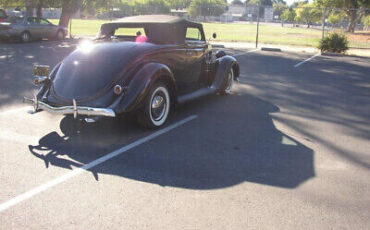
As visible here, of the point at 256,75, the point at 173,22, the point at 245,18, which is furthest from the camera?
the point at 245,18

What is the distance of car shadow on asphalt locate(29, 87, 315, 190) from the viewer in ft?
12.9

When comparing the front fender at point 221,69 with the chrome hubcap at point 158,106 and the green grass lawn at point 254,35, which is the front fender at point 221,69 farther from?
the green grass lawn at point 254,35

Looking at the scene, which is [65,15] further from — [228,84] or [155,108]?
[155,108]

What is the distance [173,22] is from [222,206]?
3.84 m

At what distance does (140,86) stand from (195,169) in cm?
152

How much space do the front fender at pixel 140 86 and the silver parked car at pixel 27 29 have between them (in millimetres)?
15033

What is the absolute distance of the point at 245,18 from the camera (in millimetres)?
111500

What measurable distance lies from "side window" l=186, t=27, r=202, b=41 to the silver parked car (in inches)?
539

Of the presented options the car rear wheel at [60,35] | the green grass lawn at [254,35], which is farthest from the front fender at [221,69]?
the car rear wheel at [60,35]

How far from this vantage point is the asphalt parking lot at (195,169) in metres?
3.16

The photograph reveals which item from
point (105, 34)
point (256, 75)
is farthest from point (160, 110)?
point (256, 75)

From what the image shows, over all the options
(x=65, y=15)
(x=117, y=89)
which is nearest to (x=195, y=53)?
(x=117, y=89)

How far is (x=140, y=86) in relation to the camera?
5000mm

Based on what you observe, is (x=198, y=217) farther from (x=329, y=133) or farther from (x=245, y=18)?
(x=245, y=18)
